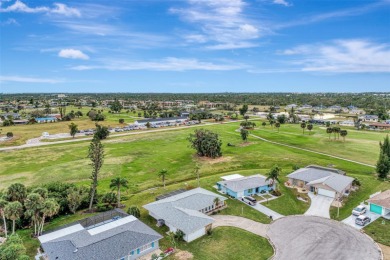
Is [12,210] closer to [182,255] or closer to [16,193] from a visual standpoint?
[16,193]

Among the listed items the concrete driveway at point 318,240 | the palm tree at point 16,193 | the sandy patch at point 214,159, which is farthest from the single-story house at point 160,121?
the concrete driveway at point 318,240

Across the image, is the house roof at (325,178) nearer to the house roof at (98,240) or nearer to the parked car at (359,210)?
the parked car at (359,210)

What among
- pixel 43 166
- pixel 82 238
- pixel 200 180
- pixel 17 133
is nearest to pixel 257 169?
pixel 200 180

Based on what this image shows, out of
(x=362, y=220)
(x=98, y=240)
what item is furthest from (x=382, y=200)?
(x=98, y=240)

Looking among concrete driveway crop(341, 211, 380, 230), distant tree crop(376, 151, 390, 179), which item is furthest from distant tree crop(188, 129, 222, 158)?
concrete driveway crop(341, 211, 380, 230)

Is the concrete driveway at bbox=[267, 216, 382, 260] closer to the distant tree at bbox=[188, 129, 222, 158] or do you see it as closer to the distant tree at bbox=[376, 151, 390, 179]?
the distant tree at bbox=[376, 151, 390, 179]
